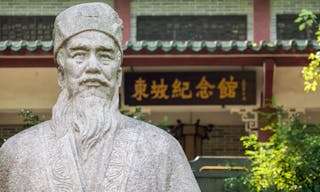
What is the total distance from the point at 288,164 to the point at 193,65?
153 inches

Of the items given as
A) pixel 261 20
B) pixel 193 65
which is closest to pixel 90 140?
pixel 193 65

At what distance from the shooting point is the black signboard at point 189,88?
41.4ft

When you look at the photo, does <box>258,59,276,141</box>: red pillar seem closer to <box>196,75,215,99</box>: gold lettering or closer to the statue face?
<box>196,75,215,99</box>: gold lettering

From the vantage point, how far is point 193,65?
1216 centimetres

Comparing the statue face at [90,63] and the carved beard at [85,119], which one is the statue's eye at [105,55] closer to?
the statue face at [90,63]

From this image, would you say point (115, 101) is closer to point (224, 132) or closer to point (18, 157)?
point (18, 157)

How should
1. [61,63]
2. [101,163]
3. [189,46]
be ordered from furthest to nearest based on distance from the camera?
[189,46] < [61,63] < [101,163]

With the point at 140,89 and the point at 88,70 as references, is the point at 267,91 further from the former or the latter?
the point at 88,70

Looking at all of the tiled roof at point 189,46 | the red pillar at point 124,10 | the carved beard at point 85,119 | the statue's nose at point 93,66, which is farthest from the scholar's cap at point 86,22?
the red pillar at point 124,10

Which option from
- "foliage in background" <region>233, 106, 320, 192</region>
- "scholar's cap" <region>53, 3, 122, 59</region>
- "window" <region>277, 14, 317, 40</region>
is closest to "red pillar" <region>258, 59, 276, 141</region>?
"window" <region>277, 14, 317, 40</region>

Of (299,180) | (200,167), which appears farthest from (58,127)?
(200,167)

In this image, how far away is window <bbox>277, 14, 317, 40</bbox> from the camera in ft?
48.8

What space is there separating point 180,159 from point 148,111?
8.17 m

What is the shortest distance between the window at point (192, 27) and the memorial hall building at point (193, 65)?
0.5 inches
